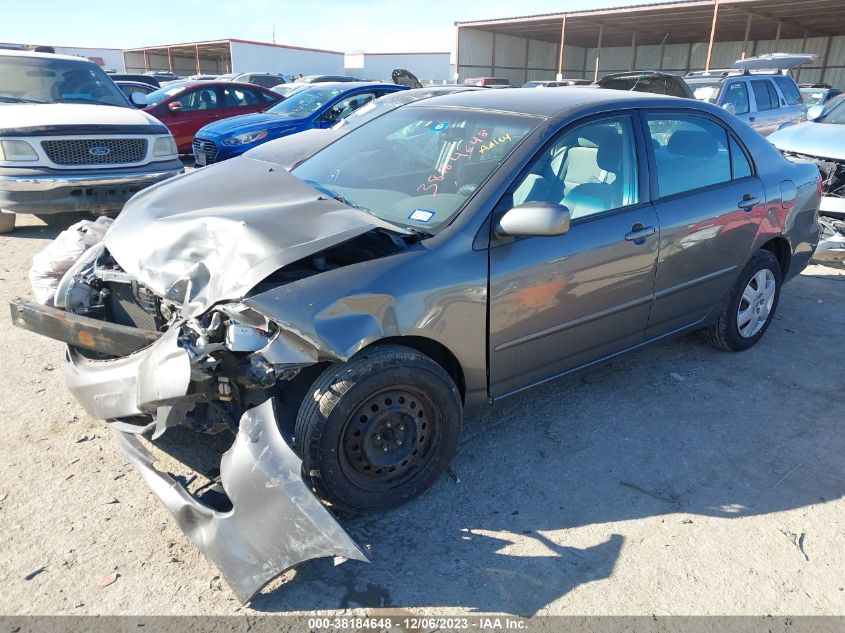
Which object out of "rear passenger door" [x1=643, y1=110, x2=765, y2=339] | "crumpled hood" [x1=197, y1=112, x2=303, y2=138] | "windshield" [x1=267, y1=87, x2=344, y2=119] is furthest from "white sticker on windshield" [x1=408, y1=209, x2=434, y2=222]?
"windshield" [x1=267, y1=87, x2=344, y2=119]

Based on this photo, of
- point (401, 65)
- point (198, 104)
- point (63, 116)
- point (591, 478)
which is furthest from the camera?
point (401, 65)

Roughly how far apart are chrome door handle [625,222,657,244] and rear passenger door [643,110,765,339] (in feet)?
0.39

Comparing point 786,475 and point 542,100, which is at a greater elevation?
point 542,100

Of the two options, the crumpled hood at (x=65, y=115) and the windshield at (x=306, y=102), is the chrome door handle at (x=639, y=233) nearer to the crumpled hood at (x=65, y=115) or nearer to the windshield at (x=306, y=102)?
the crumpled hood at (x=65, y=115)

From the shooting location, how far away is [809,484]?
3.16 metres

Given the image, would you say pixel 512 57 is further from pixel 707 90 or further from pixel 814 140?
pixel 814 140

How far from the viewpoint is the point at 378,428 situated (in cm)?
271

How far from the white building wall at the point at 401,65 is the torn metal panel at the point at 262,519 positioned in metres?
42.1

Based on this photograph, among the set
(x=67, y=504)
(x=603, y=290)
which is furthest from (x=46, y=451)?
(x=603, y=290)

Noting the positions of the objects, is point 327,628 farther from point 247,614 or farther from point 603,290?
point 603,290

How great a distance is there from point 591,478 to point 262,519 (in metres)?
1.63

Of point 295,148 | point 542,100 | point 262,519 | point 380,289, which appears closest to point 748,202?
point 542,100

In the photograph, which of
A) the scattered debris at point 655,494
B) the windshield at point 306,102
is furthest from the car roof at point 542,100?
the windshield at point 306,102

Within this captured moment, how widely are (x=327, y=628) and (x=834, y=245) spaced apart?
559cm
